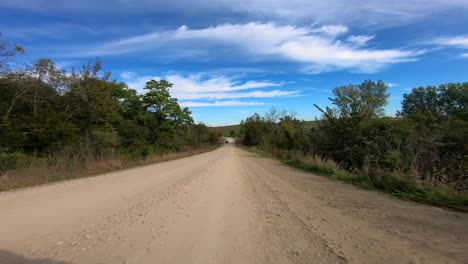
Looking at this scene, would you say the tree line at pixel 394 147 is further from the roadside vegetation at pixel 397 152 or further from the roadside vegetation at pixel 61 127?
the roadside vegetation at pixel 61 127

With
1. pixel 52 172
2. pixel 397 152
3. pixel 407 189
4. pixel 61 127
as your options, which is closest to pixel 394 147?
pixel 397 152

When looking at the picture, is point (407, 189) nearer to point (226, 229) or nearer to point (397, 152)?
point (397, 152)

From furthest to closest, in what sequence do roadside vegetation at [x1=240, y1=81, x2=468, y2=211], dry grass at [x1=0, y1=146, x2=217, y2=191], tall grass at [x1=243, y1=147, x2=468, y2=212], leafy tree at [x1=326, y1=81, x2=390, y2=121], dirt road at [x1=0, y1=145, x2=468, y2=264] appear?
leafy tree at [x1=326, y1=81, x2=390, y2=121] → dry grass at [x1=0, y1=146, x2=217, y2=191] → roadside vegetation at [x1=240, y1=81, x2=468, y2=211] → tall grass at [x1=243, y1=147, x2=468, y2=212] → dirt road at [x1=0, y1=145, x2=468, y2=264]

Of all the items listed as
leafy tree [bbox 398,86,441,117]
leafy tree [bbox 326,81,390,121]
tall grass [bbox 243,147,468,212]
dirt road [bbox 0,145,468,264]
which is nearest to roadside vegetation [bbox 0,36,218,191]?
dirt road [bbox 0,145,468,264]

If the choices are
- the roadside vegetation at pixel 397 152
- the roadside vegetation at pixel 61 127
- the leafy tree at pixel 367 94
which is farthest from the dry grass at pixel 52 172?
the leafy tree at pixel 367 94

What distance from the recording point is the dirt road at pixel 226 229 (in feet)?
11.0

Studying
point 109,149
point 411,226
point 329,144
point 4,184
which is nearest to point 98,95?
point 109,149

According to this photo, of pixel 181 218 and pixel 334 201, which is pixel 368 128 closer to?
pixel 334 201

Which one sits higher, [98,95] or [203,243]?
[98,95]

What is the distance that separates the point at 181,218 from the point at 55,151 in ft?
54.0

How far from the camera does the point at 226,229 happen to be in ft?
14.7

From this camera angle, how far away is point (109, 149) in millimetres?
18797

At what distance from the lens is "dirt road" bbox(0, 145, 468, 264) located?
11.0ft

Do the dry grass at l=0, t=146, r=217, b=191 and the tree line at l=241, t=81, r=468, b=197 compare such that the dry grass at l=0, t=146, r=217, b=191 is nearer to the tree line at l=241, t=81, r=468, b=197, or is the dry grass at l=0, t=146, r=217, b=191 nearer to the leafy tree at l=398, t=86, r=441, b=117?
the tree line at l=241, t=81, r=468, b=197
